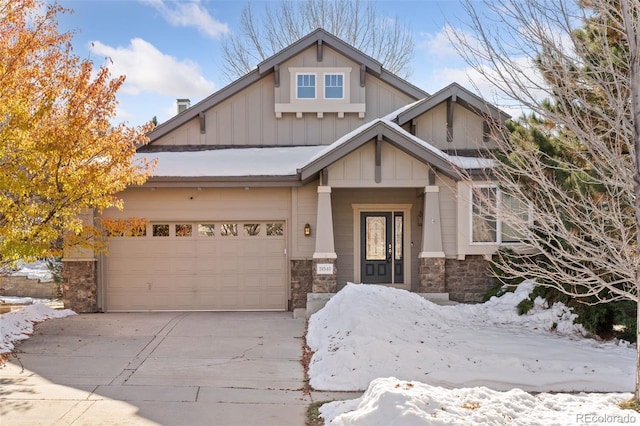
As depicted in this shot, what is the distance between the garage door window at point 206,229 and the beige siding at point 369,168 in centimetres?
307

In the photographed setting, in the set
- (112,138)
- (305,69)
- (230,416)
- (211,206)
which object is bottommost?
(230,416)

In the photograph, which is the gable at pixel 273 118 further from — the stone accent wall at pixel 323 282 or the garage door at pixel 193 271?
the stone accent wall at pixel 323 282

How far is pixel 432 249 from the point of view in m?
12.5

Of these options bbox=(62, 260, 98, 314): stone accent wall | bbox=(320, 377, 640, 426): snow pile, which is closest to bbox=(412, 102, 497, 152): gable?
bbox=(62, 260, 98, 314): stone accent wall

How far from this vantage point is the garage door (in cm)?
1301

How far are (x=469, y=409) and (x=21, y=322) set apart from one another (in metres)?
8.83

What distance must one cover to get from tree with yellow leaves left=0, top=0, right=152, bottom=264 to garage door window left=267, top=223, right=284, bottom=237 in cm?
391

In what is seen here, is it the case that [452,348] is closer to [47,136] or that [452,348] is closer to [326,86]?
[47,136]

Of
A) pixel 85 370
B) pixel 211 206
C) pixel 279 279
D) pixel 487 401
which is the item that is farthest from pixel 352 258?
pixel 487 401

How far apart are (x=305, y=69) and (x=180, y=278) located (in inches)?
250

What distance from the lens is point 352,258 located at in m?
13.9

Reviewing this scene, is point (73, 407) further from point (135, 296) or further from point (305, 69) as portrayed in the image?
point (305, 69)
